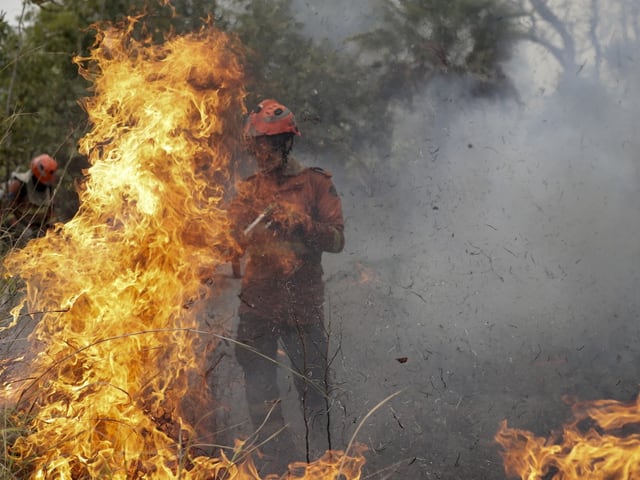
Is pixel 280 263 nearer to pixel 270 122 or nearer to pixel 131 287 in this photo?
pixel 270 122

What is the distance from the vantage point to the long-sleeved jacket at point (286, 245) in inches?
175

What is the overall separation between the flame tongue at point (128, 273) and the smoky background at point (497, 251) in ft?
5.94

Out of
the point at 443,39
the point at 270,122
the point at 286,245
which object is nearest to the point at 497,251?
the point at 443,39

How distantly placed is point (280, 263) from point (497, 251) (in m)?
3.65

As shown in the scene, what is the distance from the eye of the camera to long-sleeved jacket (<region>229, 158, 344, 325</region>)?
14.6 feet

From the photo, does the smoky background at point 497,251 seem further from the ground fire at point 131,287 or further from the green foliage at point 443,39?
the ground fire at point 131,287

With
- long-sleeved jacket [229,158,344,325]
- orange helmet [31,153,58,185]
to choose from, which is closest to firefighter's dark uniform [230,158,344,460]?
long-sleeved jacket [229,158,344,325]

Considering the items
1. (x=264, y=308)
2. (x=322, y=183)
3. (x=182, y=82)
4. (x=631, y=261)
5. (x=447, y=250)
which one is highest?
(x=182, y=82)

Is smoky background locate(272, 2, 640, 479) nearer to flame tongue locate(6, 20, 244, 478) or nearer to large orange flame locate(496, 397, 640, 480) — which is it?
large orange flame locate(496, 397, 640, 480)

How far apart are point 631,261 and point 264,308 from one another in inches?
173

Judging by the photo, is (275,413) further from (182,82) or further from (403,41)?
(403,41)

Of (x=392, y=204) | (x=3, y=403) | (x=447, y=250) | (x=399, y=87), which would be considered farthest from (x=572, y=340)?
(x=3, y=403)

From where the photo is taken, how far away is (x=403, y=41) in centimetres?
802

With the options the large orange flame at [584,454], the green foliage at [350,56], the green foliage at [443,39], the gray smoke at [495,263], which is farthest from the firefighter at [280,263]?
the green foliage at [443,39]
